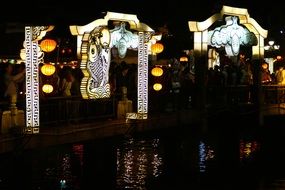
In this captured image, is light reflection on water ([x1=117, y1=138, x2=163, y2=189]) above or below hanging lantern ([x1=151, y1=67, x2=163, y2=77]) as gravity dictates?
below

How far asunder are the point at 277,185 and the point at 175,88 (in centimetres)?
745

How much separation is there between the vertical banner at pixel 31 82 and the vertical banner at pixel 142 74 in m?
5.22

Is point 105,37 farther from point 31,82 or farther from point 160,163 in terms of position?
point 160,163

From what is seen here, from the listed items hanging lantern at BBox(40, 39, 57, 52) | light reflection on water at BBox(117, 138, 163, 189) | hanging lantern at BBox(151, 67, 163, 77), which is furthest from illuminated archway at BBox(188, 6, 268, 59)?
hanging lantern at BBox(40, 39, 57, 52)

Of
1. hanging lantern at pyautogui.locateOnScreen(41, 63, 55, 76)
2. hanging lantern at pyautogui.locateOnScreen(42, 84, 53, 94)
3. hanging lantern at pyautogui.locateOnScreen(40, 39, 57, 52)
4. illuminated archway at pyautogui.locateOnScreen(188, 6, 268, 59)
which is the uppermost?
illuminated archway at pyautogui.locateOnScreen(188, 6, 268, 59)

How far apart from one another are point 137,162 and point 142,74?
3.23m

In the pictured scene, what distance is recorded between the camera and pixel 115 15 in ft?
71.9

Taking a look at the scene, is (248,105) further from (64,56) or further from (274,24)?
(274,24)

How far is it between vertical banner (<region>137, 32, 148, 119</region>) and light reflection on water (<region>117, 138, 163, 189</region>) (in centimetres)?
145

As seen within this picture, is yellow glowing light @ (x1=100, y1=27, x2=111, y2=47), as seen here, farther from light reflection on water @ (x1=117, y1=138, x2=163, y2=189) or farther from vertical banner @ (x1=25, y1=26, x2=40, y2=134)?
light reflection on water @ (x1=117, y1=138, x2=163, y2=189)

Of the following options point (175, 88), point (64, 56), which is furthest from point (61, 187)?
point (64, 56)

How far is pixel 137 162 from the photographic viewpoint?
21594mm

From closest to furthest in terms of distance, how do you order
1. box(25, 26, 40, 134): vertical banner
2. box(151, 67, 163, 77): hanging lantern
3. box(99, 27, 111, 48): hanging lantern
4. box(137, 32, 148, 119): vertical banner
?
box(25, 26, 40, 134): vertical banner
box(99, 27, 111, 48): hanging lantern
box(137, 32, 148, 119): vertical banner
box(151, 67, 163, 77): hanging lantern

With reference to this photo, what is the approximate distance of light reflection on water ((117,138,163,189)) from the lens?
61.9ft
